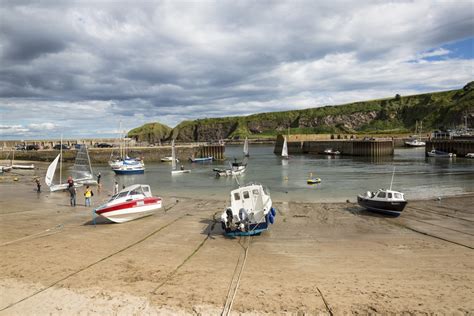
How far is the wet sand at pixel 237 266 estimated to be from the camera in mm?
10422

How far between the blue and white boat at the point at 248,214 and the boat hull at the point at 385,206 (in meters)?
8.45

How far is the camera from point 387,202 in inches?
945

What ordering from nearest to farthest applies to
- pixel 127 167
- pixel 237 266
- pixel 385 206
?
pixel 237 266 < pixel 385 206 < pixel 127 167

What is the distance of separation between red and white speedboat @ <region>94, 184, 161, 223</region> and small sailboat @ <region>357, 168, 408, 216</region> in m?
14.8

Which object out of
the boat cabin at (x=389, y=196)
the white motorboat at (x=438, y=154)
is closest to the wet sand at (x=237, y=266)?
the boat cabin at (x=389, y=196)

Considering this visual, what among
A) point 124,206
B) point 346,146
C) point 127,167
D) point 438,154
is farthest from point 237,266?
point 346,146

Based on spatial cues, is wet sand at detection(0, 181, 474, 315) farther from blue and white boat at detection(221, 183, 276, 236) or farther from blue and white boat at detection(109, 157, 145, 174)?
blue and white boat at detection(109, 157, 145, 174)

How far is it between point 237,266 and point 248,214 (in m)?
5.57

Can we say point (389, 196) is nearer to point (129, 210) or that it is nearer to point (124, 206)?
point (129, 210)

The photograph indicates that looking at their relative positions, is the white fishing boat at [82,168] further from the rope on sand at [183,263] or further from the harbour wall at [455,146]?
the harbour wall at [455,146]

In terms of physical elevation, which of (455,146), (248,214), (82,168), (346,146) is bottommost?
(248,214)

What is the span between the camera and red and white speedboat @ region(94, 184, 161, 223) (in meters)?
21.3

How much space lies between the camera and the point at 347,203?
29.6 meters

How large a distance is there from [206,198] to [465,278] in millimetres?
24120
